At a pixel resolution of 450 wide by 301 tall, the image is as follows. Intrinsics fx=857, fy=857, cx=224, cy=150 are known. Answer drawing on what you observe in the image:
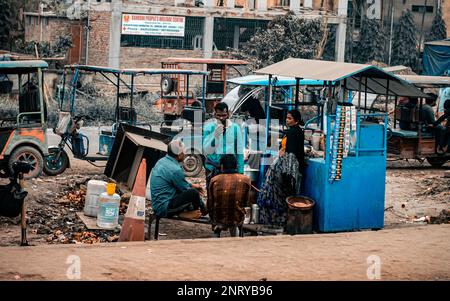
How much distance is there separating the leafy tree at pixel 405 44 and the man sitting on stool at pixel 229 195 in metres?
32.0

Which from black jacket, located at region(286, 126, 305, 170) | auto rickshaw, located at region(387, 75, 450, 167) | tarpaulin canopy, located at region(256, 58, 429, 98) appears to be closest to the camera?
tarpaulin canopy, located at region(256, 58, 429, 98)

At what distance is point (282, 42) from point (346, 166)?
907 inches

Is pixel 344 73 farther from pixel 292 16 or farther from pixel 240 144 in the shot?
pixel 292 16

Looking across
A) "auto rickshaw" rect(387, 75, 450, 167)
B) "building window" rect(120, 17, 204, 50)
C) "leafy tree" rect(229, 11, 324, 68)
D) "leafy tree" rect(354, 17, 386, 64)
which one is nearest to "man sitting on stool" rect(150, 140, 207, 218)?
"auto rickshaw" rect(387, 75, 450, 167)

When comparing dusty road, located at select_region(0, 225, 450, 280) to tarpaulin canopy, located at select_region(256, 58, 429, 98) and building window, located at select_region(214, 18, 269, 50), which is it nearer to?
tarpaulin canopy, located at select_region(256, 58, 429, 98)

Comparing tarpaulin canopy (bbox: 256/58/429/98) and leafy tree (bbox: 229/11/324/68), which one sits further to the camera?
leafy tree (bbox: 229/11/324/68)

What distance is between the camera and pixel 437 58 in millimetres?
32344

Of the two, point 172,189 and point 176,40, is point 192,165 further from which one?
point 176,40

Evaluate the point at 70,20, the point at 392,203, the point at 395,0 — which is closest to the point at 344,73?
the point at 392,203

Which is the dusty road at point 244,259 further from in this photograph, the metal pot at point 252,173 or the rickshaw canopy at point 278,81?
the rickshaw canopy at point 278,81

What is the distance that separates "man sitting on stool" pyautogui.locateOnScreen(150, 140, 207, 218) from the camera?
36.3 feet

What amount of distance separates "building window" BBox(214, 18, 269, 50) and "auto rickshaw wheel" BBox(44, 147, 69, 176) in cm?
2076

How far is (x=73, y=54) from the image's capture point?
110ft
